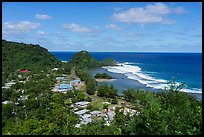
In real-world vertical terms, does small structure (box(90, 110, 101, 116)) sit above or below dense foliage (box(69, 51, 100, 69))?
below

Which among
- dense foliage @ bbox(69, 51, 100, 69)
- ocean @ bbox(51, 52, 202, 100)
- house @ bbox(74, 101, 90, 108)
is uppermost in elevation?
dense foliage @ bbox(69, 51, 100, 69)

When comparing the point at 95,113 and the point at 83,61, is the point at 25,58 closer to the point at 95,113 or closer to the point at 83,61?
the point at 83,61

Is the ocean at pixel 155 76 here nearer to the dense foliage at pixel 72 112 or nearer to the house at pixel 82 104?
the dense foliage at pixel 72 112

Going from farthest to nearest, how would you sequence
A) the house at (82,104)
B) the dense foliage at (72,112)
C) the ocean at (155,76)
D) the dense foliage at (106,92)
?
the ocean at (155,76) → the dense foliage at (106,92) → the house at (82,104) → the dense foliage at (72,112)

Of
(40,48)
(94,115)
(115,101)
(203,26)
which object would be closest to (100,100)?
(115,101)

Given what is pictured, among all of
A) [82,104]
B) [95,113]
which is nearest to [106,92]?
[82,104]

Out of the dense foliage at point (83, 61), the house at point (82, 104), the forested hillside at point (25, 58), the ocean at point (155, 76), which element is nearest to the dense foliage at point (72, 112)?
the forested hillside at point (25, 58)

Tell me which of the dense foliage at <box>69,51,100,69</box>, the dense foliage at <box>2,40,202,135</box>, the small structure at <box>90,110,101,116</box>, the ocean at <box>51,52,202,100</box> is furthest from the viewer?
the dense foliage at <box>69,51,100,69</box>

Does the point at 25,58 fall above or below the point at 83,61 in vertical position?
above

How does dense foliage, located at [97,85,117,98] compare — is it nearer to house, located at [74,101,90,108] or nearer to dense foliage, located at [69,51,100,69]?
house, located at [74,101,90,108]

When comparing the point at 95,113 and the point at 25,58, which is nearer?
the point at 95,113

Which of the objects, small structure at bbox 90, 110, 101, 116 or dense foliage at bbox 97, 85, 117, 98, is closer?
small structure at bbox 90, 110, 101, 116

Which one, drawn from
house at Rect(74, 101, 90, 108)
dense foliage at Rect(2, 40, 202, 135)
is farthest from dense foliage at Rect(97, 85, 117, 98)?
house at Rect(74, 101, 90, 108)
